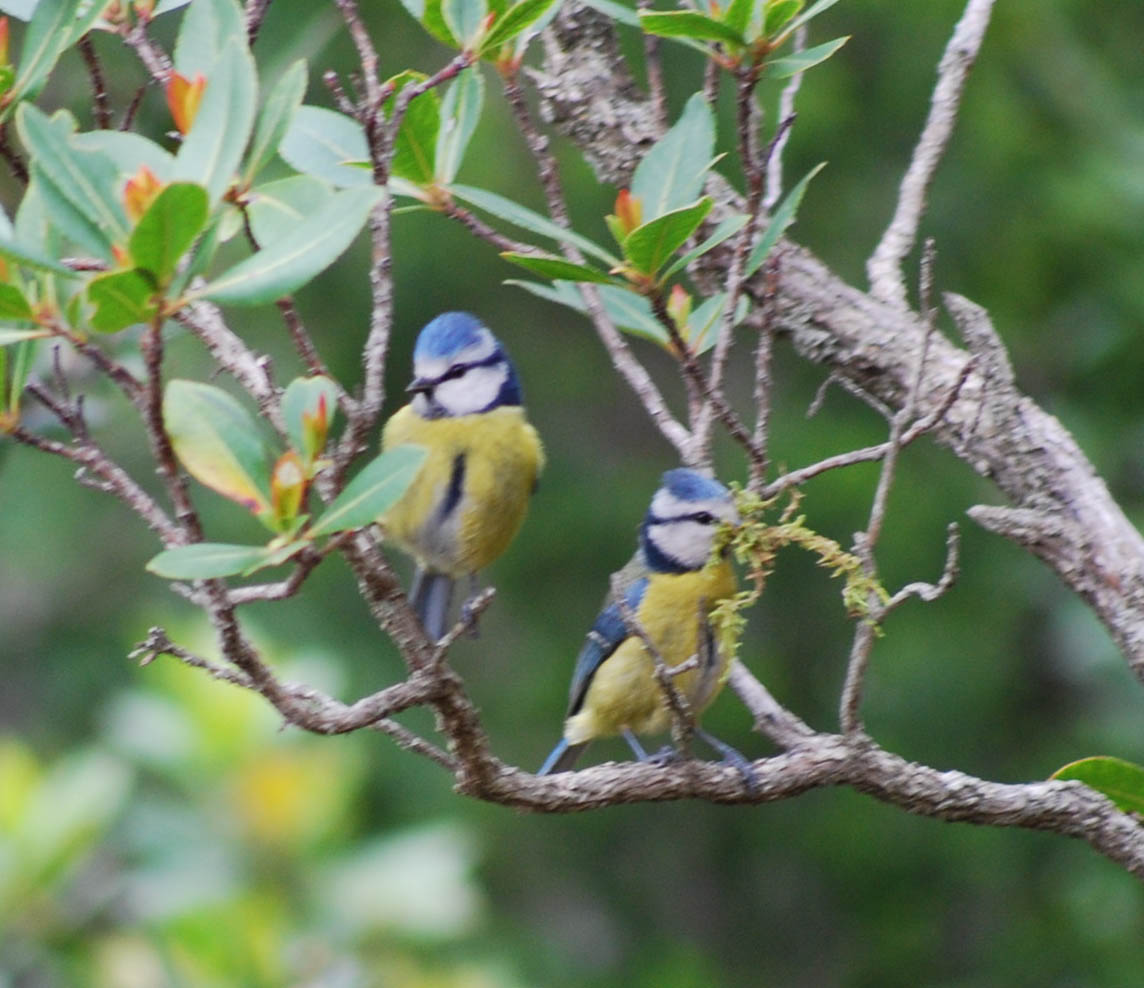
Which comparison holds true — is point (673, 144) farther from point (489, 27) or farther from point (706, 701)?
point (706, 701)

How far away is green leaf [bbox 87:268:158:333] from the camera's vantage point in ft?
3.62

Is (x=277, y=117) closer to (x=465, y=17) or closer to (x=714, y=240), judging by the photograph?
(x=465, y=17)

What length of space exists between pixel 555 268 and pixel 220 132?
0.52 m

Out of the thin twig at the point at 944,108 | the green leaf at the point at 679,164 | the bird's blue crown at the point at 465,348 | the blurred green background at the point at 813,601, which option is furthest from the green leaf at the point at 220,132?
the blurred green background at the point at 813,601

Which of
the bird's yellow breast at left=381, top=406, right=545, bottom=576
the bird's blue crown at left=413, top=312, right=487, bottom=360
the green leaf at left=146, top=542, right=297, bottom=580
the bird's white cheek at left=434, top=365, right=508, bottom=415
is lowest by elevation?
the bird's yellow breast at left=381, top=406, right=545, bottom=576

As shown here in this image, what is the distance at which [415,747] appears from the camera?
5.84 feet

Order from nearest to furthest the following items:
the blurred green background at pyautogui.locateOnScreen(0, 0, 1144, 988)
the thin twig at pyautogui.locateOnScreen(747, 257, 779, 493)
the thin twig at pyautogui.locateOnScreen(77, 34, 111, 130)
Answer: the thin twig at pyautogui.locateOnScreen(77, 34, 111, 130), the thin twig at pyautogui.locateOnScreen(747, 257, 779, 493), the blurred green background at pyautogui.locateOnScreen(0, 0, 1144, 988)

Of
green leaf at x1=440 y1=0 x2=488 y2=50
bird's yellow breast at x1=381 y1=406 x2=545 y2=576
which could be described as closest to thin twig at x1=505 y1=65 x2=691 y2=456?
green leaf at x1=440 y1=0 x2=488 y2=50

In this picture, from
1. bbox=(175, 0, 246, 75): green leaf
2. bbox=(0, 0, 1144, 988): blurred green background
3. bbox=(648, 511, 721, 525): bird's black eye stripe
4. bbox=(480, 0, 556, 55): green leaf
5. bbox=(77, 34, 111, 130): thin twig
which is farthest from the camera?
bbox=(0, 0, 1144, 988): blurred green background

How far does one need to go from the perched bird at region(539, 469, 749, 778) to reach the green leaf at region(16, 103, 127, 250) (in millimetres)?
1391

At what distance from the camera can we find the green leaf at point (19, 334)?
1221 mm

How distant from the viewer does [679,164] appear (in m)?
1.71

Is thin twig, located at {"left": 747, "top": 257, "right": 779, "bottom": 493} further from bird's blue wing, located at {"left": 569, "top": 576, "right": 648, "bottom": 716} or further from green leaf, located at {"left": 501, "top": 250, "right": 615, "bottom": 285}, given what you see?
bird's blue wing, located at {"left": 569, "top": 576, "right": 648, "bottom": 716}

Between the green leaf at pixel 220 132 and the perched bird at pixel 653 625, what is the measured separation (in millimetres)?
1367
